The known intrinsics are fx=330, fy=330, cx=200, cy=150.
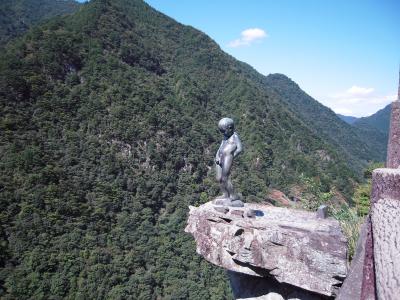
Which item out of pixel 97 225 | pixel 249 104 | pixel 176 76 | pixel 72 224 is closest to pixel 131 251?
pixel 97 225

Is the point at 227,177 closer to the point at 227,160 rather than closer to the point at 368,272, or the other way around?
the point at 227,160

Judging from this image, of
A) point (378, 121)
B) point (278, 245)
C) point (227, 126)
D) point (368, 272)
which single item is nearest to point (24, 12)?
point (227, 126)

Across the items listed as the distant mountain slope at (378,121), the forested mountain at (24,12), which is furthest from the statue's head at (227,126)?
the distant mountain slope at (378,121)

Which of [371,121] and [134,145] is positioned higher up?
[371,121]

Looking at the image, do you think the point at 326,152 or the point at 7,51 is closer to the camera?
the point at 7,51

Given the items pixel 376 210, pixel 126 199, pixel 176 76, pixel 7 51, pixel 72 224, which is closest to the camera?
pixel 376 210

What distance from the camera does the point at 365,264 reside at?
1180 mm

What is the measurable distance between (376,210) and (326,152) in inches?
2484

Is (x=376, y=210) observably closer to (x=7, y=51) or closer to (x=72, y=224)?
(x=72, y=224)

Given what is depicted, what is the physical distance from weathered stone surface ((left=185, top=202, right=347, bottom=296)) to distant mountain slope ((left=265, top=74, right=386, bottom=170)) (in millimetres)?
70346

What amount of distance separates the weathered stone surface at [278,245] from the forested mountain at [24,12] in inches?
2719

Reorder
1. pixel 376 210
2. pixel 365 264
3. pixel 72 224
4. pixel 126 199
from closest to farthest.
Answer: pixel 376 210 → pixel 365 264 → pixel 72 224 → pixel 126 199

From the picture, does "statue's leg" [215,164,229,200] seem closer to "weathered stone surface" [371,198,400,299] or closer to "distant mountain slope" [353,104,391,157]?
"weathered stone surface" [371,198,400,299]

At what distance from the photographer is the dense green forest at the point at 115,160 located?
32031 millimetres
